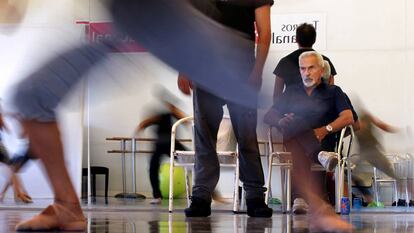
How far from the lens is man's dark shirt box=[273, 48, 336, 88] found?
8.74 ft

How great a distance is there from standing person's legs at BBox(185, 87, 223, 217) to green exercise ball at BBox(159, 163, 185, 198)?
138 inches

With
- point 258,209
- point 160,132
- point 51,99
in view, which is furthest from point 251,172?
point 160,132

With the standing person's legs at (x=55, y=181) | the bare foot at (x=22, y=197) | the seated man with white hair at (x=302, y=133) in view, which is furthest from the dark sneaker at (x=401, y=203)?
the standing person's legs at (x=55, y=181)

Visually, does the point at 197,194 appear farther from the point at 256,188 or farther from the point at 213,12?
the point at 213,12

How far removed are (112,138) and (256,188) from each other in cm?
457

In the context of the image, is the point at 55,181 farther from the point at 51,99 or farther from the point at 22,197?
the point at 22,197

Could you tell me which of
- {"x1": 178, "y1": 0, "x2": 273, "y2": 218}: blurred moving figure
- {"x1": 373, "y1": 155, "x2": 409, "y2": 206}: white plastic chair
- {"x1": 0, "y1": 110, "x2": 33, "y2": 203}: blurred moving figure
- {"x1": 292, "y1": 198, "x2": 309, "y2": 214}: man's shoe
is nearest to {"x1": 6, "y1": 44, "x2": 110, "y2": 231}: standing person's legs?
{"x1": 178, "y1": 0, "x2": 273, "y2": 218}: blurred moving figure

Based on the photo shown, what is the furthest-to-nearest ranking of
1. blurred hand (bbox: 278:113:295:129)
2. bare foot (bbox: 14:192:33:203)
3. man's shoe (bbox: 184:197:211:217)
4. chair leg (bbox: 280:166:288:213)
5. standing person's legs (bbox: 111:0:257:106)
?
bare foot (bbox: 14:192:33:203), chair leg (bbox: 280:166:288:213), man's shoe (bbox: 184:197:211:217), blurred hand (bbox: 278:113:295:129), standing person's legs (bbox: 111:0:257:106)

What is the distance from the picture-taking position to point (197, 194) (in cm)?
406

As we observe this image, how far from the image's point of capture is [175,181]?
7.77 m

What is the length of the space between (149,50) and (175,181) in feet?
18.8

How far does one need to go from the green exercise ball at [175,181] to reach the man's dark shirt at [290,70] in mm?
2443

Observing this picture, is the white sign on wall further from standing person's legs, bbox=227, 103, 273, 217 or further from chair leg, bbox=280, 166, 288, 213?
standing person's legs, bbox=227, 103, 273, 217

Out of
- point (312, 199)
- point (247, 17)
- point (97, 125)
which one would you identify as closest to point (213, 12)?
point (312, 199)
